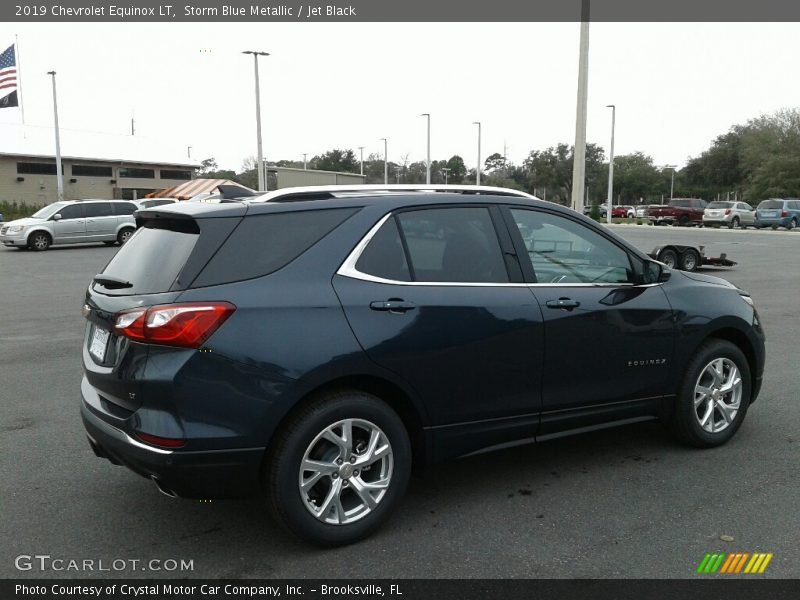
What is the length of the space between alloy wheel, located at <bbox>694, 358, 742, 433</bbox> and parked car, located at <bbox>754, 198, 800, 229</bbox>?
41.9m

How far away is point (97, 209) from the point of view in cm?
2666

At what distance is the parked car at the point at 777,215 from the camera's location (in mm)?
42250

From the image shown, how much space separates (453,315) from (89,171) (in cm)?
6666

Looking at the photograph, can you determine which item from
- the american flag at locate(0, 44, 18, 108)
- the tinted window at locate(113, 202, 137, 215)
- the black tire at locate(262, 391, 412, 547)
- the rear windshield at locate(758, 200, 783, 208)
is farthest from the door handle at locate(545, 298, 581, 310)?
the rear windshield at locate(758, 200, 783, 208)

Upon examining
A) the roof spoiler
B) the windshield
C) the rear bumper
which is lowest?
the rear bumper

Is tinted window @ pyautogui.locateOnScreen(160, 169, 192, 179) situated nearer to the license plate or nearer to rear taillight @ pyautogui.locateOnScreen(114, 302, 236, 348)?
the license plate

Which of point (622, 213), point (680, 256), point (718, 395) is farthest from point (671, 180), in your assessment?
point (718, 395)

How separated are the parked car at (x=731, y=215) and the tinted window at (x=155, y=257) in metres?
43.5

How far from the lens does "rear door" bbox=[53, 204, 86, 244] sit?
25766mm

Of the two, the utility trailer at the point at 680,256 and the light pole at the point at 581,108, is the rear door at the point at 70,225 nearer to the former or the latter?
the light pole at the point at 581,108

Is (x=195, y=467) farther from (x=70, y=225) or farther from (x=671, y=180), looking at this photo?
(x=671, y=180)
